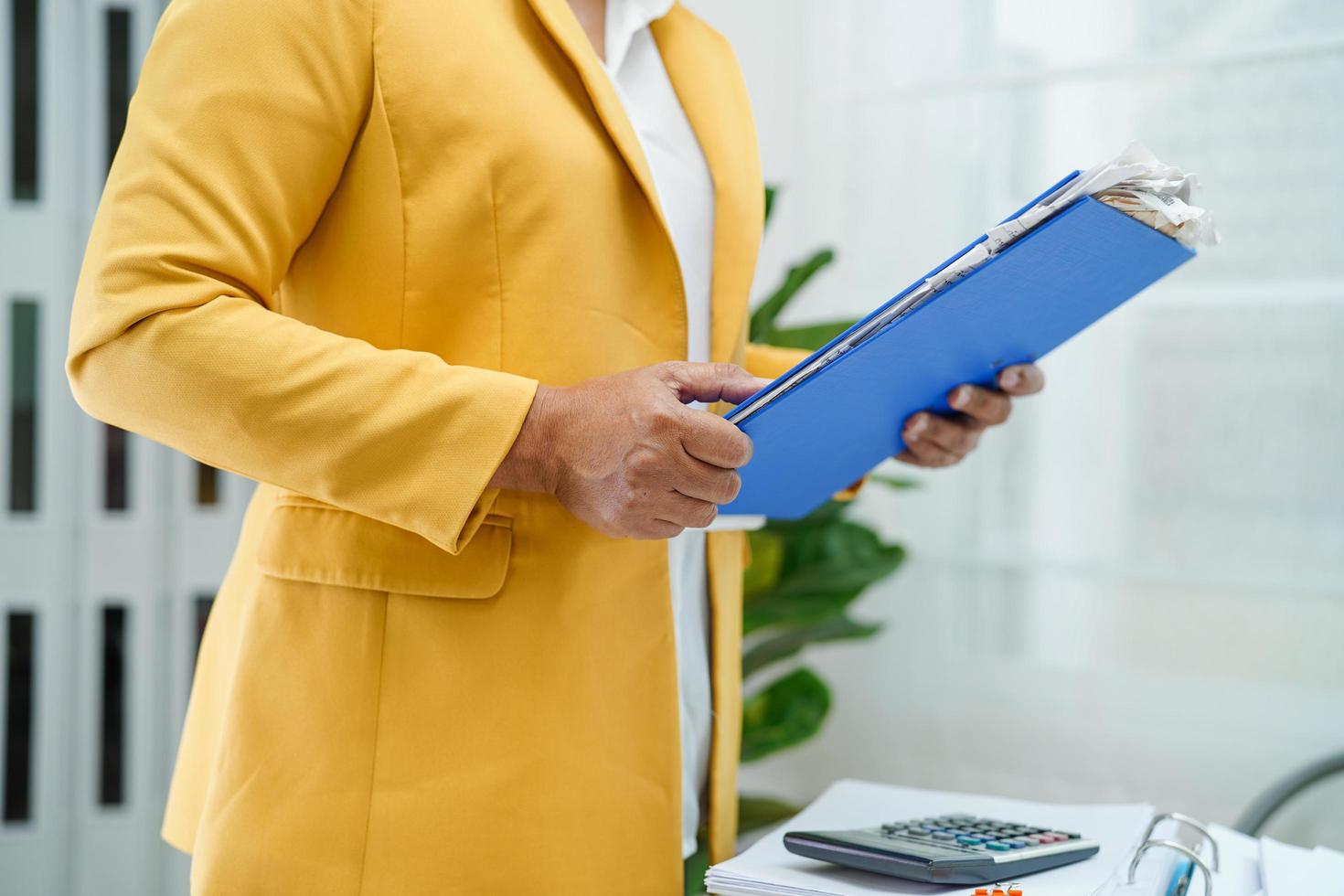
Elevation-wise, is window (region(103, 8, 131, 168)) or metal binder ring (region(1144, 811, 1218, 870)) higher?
window (region(103, 8, 131, 168))

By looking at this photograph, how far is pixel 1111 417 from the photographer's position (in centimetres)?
169

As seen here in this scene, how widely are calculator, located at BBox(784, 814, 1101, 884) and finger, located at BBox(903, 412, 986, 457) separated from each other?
1.02 feet

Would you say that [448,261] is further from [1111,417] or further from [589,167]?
[1111,417]

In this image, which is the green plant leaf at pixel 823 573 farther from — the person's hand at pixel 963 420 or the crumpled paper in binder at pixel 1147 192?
the crumpled paper in binder at pixel 1147 192

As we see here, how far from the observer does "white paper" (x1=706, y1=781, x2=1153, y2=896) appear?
2.07ft

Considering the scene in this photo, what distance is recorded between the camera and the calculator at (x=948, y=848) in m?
0.61

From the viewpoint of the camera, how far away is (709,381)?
0.64 metres

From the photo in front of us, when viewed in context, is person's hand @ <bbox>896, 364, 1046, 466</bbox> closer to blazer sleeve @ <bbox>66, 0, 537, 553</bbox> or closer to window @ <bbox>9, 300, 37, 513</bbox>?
blazer sleeve @ <bbox>66, 0, 537, 553</bbox>

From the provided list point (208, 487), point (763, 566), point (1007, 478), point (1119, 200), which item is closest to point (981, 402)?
point (1119, 200)

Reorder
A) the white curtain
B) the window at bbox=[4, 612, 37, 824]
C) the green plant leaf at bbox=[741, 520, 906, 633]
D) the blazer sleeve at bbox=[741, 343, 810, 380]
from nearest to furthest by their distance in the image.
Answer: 1. the blazer sleeve at bbox=[741, 343, 810, 380]
2. the white curtain
3. the green plant leaf at bbox=[741, 520, 906, 633]
4. the window at bbox=[4, 612, 37, 824]

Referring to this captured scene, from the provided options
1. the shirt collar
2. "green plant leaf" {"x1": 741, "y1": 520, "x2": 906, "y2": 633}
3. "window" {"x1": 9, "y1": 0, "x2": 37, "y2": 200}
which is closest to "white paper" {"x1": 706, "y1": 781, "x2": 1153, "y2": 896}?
the shirt collar

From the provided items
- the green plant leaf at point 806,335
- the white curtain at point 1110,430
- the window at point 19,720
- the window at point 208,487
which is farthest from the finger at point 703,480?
the window at point 19,720

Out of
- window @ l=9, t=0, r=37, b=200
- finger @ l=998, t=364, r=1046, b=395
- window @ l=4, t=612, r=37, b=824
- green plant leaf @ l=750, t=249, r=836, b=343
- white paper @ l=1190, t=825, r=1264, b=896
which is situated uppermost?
window @ l=9, t=0, r=37, b=200

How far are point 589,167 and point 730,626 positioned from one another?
1.23ft
